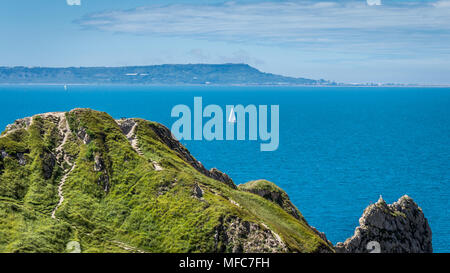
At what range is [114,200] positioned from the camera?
56.6 meters

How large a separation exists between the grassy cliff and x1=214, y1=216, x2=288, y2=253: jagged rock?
0.32ft

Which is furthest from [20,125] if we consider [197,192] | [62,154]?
[197,192]

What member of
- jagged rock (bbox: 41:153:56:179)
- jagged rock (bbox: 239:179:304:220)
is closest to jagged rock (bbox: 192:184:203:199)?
jagged rock (bbox: 41:153:56:179)

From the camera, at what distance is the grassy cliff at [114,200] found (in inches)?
1909

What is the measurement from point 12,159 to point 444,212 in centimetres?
8101

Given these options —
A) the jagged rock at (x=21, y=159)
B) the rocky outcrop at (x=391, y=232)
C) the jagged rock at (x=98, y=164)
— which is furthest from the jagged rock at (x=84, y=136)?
the rocky outcrop at (x=391, y=232)

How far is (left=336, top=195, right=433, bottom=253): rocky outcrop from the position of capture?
69000mm

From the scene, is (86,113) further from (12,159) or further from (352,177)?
(352,177)

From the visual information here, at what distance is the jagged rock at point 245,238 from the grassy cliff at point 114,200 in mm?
98

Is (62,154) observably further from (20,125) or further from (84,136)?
(20,125)

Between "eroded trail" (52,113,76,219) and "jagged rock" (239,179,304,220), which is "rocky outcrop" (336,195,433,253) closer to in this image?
"jagged rock" (239,179,304,220)

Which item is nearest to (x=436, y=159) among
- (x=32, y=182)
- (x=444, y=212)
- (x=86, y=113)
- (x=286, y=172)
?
(x=286, y=172)

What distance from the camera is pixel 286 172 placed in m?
139

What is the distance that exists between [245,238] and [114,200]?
56.0ft
